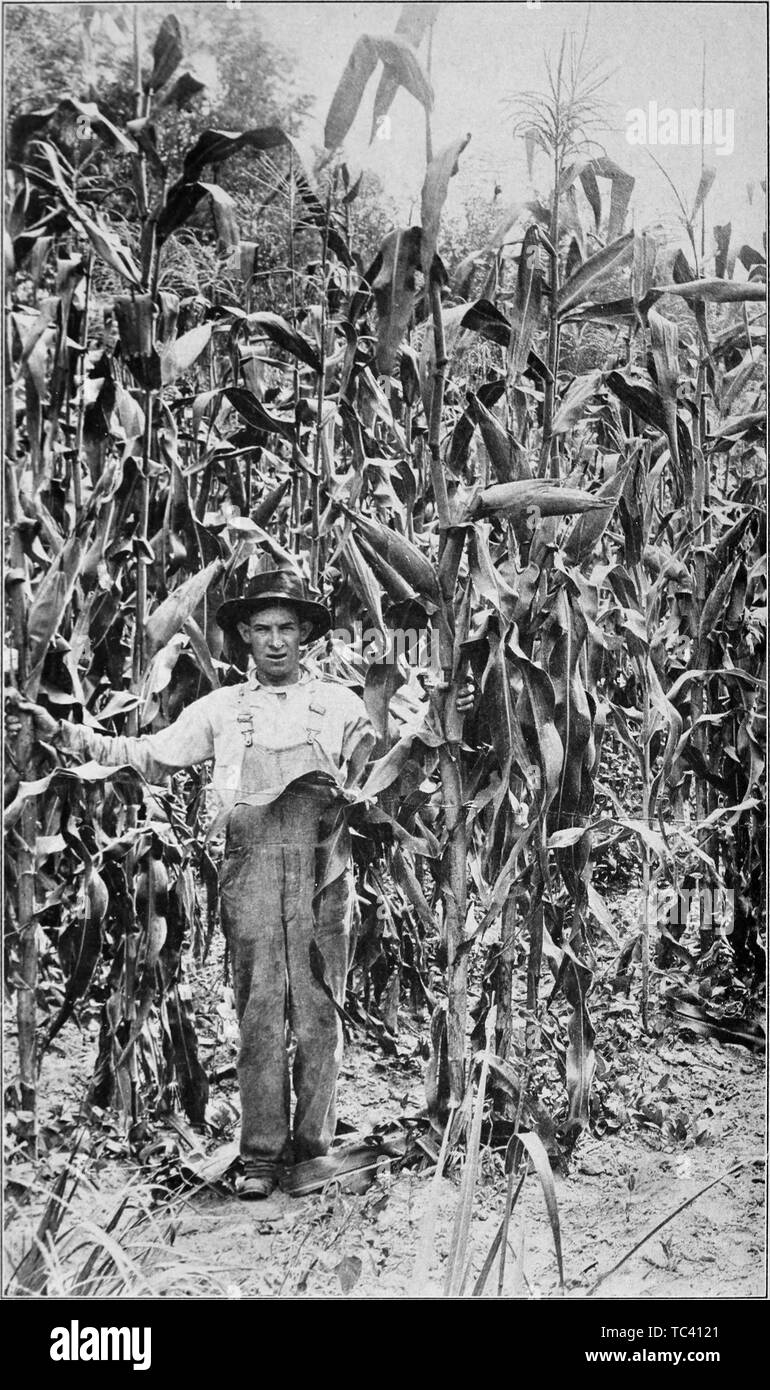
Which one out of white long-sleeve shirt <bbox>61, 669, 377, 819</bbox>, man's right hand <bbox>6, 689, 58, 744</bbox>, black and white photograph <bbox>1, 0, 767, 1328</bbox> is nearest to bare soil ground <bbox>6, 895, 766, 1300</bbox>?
black and white photograph <bbox>1, 0, 767, 1328</bbox>

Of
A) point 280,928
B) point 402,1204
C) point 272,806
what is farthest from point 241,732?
point 402,1204

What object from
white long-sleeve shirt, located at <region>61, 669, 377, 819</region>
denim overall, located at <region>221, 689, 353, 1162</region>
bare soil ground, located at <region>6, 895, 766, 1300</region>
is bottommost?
bare soil ground, located at <region>6, 895, 766, 1300</region>

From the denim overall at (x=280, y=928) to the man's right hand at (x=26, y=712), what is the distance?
0.35 meters

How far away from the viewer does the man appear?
2.07m

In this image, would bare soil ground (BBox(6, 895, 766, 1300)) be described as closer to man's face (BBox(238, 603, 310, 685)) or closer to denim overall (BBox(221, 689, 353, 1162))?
denim overall (BBox(221, 689, 353, 1162))

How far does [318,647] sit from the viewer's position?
2.09 meters

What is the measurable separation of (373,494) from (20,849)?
3.05ft

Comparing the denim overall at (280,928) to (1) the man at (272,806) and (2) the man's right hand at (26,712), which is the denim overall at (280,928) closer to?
(1) the man at (272,806)

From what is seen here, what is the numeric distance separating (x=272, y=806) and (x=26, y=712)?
0.49 meters

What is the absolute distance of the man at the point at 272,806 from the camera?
2072 millimetres

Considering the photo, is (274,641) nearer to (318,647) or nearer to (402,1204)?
(318,647)

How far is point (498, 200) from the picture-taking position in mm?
2088

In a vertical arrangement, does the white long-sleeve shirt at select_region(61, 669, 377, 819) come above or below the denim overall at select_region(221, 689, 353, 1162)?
above
